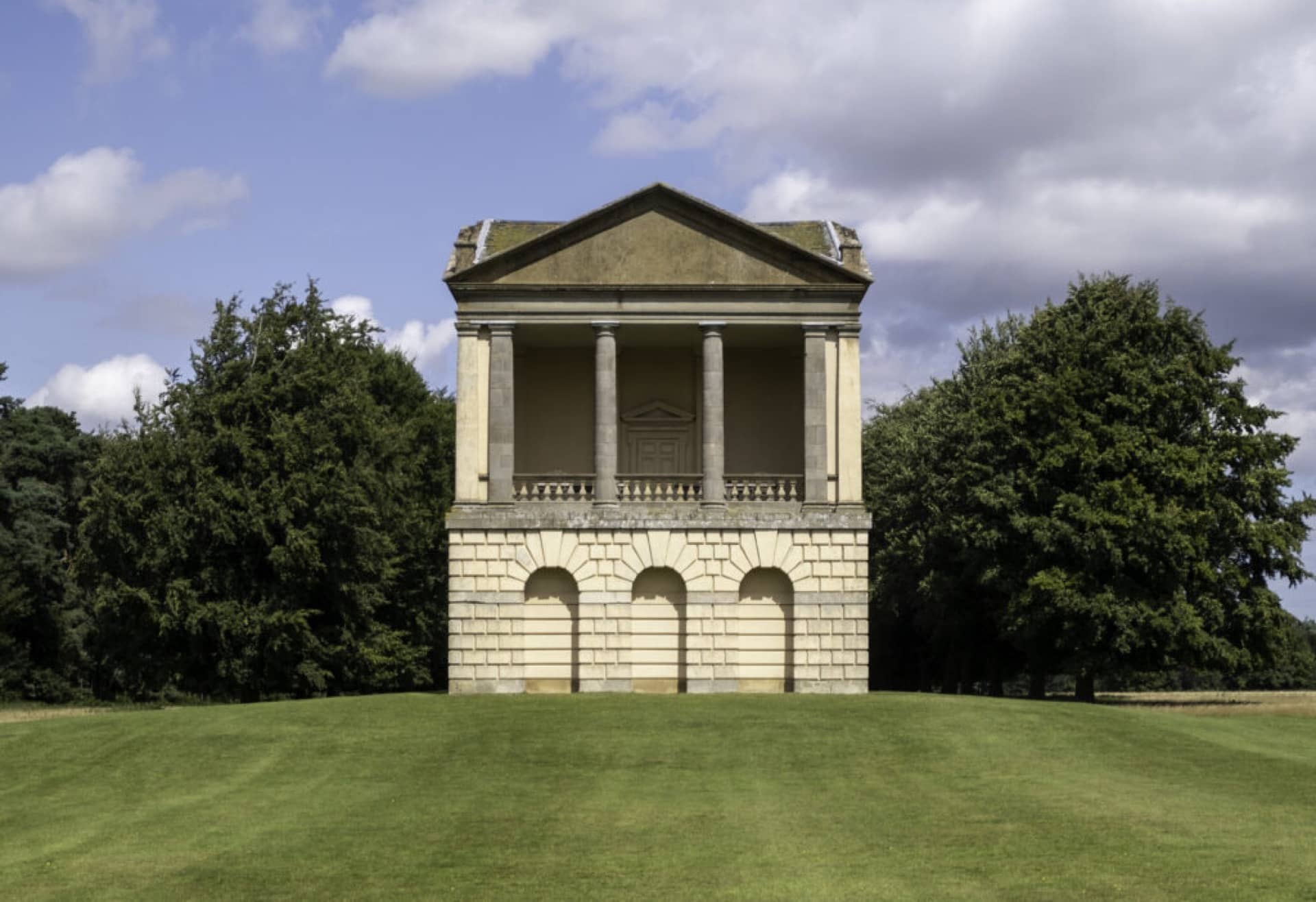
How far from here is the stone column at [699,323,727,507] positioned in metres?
45.8

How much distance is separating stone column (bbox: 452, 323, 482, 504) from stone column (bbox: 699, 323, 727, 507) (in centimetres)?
634

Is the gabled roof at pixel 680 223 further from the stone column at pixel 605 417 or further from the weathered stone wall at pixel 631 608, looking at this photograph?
the weathered stone wall at pixel 631 608

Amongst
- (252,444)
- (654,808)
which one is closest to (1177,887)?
(654,808)

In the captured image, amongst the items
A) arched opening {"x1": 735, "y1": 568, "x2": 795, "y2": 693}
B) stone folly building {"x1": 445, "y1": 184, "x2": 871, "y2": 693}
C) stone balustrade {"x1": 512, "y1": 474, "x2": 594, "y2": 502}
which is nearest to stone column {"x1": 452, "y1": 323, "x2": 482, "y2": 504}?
stone folly building {"x1": 445, "y1": 184, "x2": 871, "y2": 693}

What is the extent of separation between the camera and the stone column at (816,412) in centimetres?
4581

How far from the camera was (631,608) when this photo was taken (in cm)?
4525

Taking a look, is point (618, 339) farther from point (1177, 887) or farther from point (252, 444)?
point (1177, 887)

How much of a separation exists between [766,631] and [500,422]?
939 centimetres

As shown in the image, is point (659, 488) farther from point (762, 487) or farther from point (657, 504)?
point (762, 487)

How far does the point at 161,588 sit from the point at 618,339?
58.8ft

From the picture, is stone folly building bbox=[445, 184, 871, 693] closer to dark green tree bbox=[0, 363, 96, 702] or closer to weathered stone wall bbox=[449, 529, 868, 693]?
weathered stone wall bbox=[449, 529, 868, 693]

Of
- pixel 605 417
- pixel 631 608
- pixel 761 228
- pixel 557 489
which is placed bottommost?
pixel 631 608

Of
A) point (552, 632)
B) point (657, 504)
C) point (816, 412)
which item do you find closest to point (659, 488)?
point (657, 504)

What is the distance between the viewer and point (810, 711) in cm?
3766
